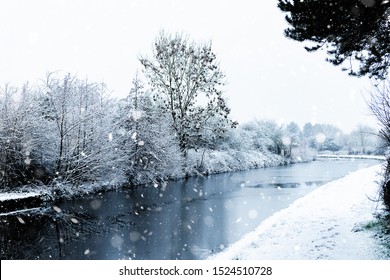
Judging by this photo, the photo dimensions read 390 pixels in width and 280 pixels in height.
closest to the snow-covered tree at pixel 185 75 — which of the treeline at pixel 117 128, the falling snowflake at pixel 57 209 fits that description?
the treeline at pixel 117 128

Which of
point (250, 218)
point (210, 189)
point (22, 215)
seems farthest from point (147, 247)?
point (210, 189)

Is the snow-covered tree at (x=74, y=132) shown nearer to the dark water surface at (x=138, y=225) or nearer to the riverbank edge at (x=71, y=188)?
the riverbank edge at (x=71, y=188)

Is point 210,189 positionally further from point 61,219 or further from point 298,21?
point 298,21

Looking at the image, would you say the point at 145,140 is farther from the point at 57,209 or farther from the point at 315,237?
the point at 315,237

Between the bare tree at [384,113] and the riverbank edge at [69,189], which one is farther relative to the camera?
the riverbank edge at [69,189]

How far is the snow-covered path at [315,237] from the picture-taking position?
220 inches

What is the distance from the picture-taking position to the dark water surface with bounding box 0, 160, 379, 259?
7070 mm

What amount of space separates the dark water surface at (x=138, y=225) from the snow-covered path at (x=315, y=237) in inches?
29.8

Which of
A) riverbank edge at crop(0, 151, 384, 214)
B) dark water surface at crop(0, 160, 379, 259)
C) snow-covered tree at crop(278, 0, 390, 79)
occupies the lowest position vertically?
dark water surface at crop(0, 160, 379, 259)

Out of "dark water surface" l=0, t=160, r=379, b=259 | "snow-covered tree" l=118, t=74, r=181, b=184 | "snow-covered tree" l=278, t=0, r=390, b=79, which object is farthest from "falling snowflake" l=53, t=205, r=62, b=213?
"snow-covered tree" l=278, t=0, r=390, b=79

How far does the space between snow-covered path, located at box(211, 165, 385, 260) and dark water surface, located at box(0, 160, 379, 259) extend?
758 mm

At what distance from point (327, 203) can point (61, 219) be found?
25.3ft

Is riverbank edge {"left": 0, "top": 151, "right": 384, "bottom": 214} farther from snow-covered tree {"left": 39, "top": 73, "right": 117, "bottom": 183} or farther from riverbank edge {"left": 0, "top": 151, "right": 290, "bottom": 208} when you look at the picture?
snow-covered tree {"left": 39, "top": 73, "right": 117, "bottom": 183}

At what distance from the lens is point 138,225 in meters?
9.33
